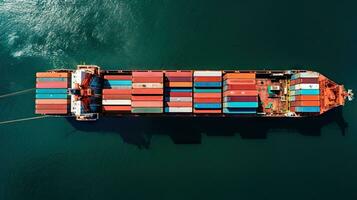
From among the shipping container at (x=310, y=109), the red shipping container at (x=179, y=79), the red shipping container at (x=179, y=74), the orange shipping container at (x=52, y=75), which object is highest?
the red shipping container at (x=179, y=74)

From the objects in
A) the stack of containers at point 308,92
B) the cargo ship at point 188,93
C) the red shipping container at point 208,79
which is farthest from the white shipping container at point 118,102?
the stack of containers at point 308,92

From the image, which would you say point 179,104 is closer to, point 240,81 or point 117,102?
point 117,102

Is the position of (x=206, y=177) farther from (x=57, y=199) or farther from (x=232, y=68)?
(x=57, y=199)

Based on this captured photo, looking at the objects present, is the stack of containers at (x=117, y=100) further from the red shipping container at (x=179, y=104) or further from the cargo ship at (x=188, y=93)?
the red shipping container at (x=179, y=104)

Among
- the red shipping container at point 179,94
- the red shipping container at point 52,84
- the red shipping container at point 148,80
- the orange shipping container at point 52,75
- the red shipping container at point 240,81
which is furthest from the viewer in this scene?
the red shipping container at point 179,94

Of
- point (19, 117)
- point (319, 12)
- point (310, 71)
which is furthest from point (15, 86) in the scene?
point (319, 12)

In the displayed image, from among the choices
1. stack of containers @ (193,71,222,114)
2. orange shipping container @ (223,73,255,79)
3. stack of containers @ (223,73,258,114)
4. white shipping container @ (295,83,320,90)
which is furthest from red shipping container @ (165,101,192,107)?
white shipping container @ (295,83,320,90)

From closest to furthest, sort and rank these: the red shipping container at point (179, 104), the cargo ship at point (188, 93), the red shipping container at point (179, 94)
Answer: the cargo ship at point (188, 93), the red shipping container at point (179, 104), the red shipping container at point (179, 94)
